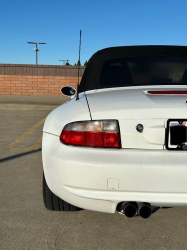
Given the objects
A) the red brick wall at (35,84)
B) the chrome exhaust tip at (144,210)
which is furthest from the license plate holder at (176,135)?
the red brick wall at (35,84)

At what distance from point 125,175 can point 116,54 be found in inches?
68.2

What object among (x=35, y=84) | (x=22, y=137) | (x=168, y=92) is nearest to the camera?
(x=168, y=92)

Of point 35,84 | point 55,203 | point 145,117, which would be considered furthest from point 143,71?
point 35,84

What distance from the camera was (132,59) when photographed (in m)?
3.25

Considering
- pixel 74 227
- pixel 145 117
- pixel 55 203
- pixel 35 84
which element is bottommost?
pixel 74 227

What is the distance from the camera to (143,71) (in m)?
3.13

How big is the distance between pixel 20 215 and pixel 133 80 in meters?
1.74

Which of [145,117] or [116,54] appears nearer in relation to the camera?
[145,117]

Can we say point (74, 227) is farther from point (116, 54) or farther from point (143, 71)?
point (116, 54)

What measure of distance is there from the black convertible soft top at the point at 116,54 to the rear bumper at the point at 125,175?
46.4 inches

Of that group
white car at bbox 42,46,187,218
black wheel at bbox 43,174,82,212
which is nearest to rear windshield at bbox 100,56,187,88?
white car at bbox 42,46,187,218

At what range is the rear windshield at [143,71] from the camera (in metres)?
2.98

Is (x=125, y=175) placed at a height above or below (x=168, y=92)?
below

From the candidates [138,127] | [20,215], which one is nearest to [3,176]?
[20,215]
